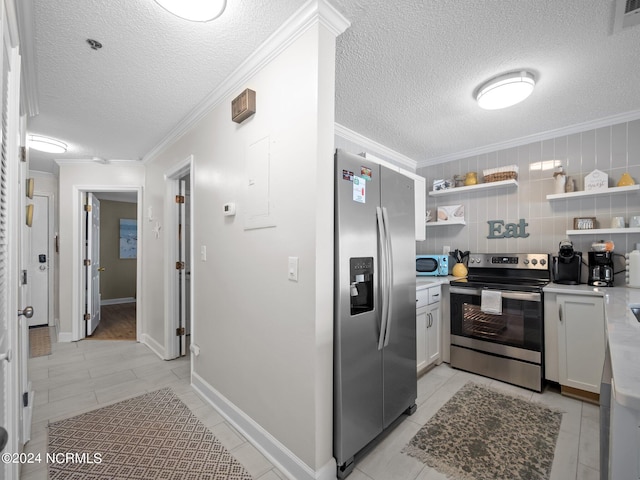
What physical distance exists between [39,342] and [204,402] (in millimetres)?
3059

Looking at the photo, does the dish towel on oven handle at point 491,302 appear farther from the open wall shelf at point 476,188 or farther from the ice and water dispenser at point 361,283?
the ice and water dispenser at point 361,283

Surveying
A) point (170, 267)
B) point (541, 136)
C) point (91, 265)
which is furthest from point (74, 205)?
point (541, 136)

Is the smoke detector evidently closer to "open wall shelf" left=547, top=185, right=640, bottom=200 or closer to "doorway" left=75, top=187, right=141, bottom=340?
"open wall shelf" left=547, top=185, right=640, bottom=200

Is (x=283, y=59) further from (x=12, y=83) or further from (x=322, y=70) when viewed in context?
(x=12, y=83)

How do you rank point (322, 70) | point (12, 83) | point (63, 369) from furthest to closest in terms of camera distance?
point (63, 369) < point (322, 70) < point (12, 83)

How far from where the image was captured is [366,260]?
1.81 m

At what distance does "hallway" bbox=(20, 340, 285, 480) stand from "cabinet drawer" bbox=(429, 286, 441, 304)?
6.57ft

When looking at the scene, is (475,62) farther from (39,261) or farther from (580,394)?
(39,261)

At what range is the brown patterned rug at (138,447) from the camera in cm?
170

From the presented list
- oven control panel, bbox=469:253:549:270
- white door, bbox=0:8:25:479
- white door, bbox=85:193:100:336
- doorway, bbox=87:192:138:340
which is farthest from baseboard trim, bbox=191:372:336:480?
doorway, bbox=87:192:138:340

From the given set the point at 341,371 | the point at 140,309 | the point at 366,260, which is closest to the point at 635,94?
the point at 366,260

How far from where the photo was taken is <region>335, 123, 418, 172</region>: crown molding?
3.05 meters

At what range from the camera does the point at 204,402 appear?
2443mm

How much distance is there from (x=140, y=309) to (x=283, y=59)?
3.76 meters
